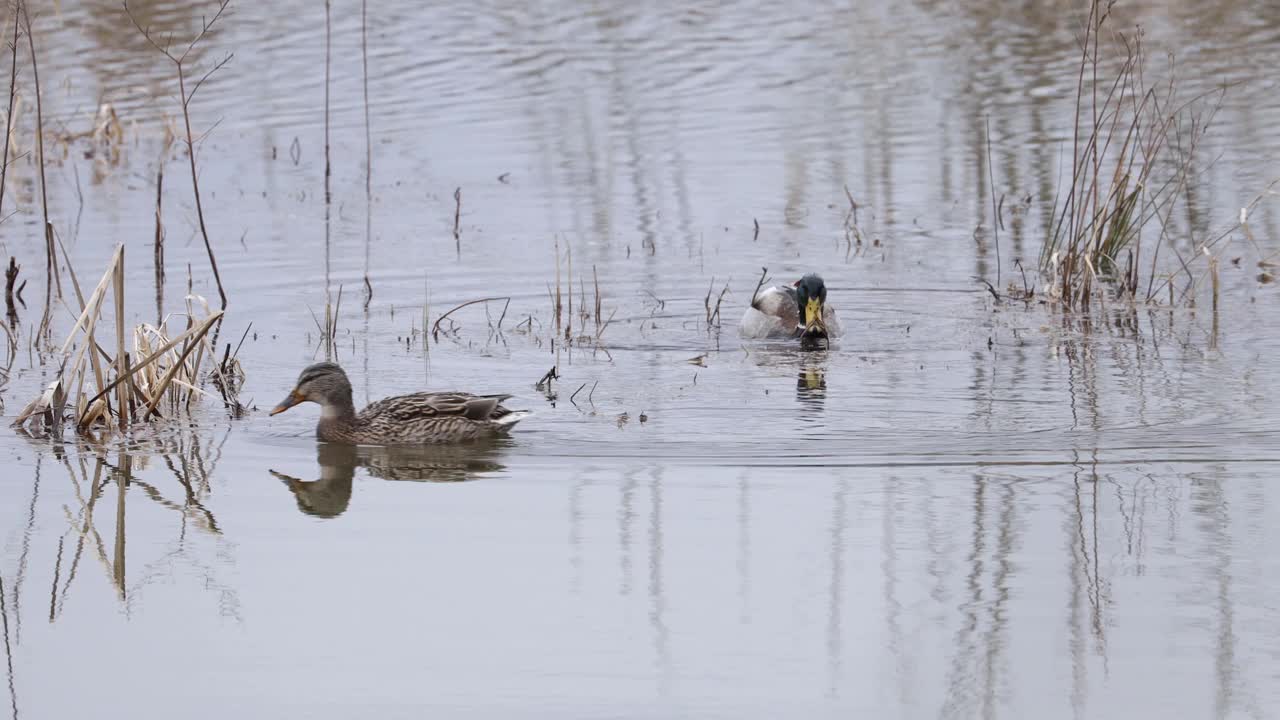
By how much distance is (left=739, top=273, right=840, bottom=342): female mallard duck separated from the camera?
36.7ft

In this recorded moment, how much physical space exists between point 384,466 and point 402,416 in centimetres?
35

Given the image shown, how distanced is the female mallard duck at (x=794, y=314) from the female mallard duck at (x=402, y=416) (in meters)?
2.75

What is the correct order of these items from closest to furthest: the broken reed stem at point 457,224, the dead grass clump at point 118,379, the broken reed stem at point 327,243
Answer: the dead grass clump at point 118,379
the broken reed stem at point 327,243
the broken reed stem at point 457,224

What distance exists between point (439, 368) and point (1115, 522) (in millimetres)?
4552

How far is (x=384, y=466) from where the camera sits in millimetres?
Result: 8602

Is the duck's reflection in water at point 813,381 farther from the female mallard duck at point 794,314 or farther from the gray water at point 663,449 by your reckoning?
the female mallard duck at point 794,314

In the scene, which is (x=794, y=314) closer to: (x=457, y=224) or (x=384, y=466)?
(x=457, y=224)

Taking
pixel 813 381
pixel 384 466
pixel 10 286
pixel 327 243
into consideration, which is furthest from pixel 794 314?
pixel 10 286

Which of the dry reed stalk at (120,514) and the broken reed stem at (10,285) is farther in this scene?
the broken reed stem at (10,285)

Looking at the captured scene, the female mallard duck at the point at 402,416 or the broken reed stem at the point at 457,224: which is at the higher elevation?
the broken reed stem at the point at 457,224

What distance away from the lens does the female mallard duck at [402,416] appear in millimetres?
8852

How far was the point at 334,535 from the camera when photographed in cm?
726

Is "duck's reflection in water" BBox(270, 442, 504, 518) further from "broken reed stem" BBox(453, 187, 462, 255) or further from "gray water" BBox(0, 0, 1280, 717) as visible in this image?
"broken reed stem" BBox(453, 187, 462, 255)

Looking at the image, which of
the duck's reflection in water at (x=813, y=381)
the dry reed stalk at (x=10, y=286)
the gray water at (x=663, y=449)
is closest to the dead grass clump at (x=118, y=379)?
the gray water at (x=663, y=449)
